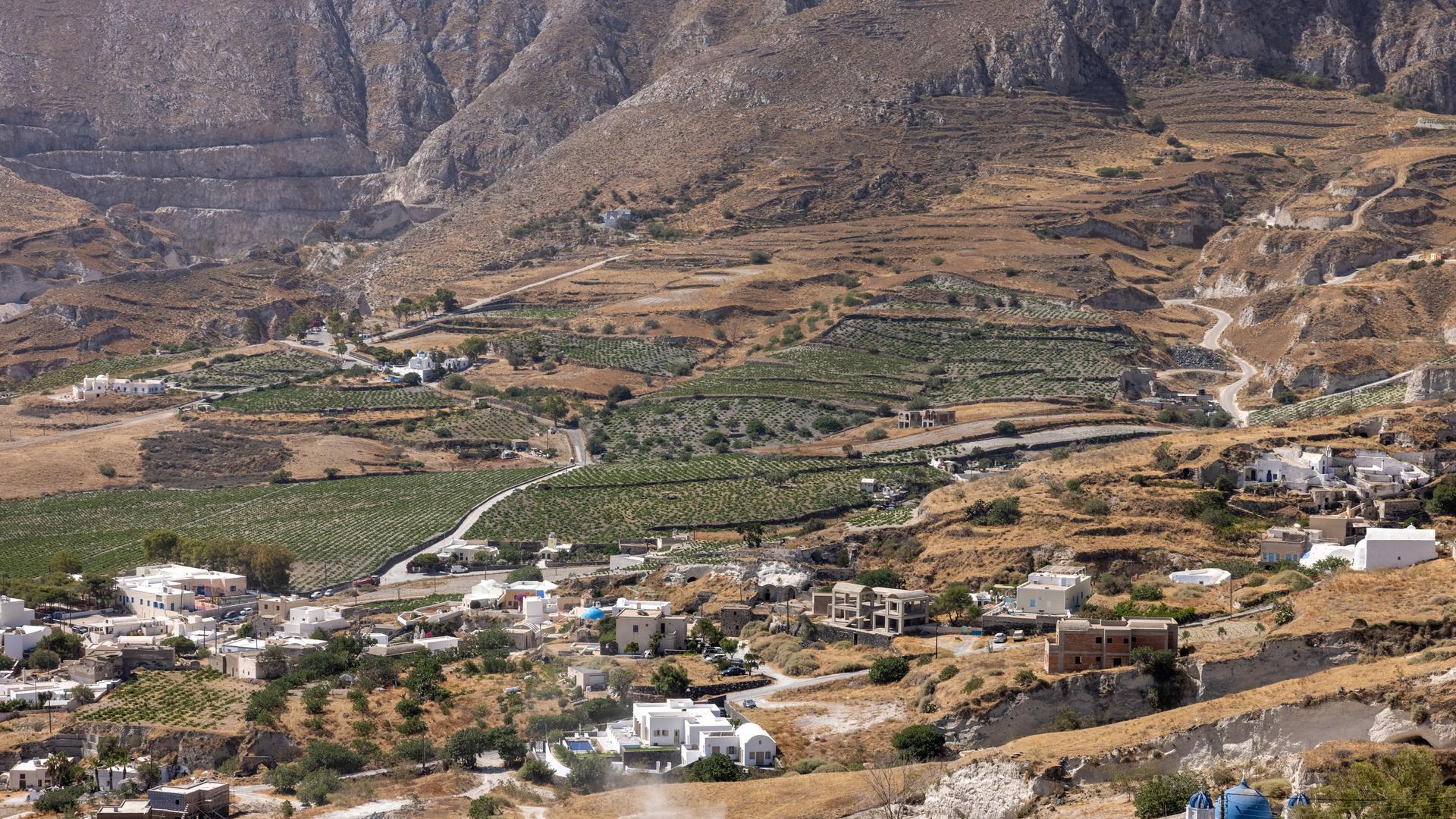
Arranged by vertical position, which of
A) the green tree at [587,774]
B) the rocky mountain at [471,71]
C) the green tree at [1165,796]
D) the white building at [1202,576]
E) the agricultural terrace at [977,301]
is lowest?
the green tree at [587,774]

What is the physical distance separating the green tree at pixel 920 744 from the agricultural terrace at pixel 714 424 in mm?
48605

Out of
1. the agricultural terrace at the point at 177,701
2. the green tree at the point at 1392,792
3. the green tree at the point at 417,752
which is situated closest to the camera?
the green tree at the point at 1392,792

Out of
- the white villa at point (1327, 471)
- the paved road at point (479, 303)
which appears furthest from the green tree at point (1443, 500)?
the paved road at point (479, 303)

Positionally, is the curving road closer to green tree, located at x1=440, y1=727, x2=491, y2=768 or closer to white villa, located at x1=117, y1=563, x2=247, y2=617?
white villa, located at x1=117, y1=563, x2=247, y2=617

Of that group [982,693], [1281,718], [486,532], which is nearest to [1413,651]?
[1281,718]

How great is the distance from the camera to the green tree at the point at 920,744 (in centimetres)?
3978

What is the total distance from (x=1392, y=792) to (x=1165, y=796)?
4208mm

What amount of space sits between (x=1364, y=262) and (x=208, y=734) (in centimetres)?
7555

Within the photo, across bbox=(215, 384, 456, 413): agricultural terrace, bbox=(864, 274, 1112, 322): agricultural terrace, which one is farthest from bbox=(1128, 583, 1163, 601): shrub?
bbox=(864, 274, 1112, 322): agricultural terrace

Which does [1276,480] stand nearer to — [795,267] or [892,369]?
[892,369]

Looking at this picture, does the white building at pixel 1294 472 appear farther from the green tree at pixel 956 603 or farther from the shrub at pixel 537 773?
the shrub at pixel 537 773

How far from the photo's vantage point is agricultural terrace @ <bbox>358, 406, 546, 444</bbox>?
92.9 metres

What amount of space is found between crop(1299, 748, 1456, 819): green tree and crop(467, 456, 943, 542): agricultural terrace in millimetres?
42509

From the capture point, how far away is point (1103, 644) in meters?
41.2
